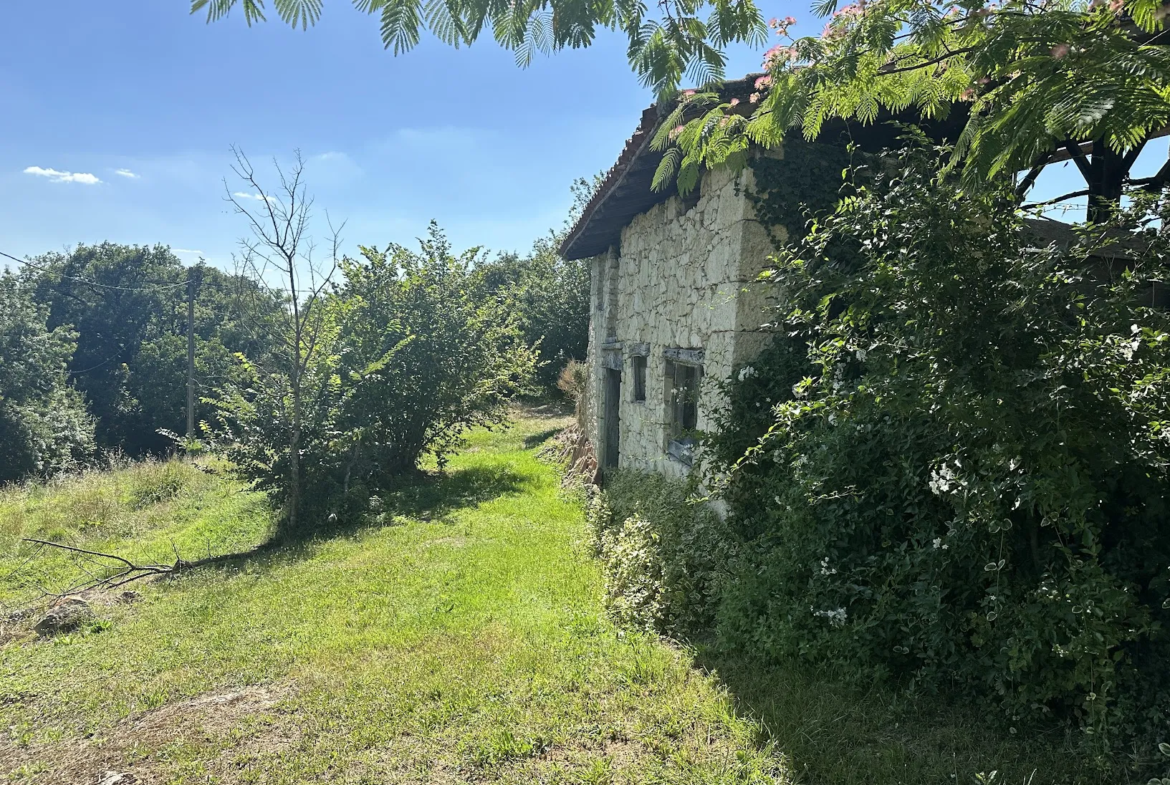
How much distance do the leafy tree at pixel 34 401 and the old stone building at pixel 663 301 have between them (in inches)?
889

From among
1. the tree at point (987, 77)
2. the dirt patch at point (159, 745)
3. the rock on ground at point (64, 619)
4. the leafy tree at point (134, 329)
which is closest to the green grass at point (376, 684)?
the dirt patch at point (159, 745)

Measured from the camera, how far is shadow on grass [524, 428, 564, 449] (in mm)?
14589

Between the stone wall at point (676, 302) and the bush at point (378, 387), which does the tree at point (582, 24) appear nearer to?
the stone wall at point (676, 302)

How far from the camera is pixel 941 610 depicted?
9.25 ft

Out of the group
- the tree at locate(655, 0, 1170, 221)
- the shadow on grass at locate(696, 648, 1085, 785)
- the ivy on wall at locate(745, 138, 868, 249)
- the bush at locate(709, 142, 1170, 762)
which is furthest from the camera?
the ivy on wall at locate(745, 138, 868, 249)

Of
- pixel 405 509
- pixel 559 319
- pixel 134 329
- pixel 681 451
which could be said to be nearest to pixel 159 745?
pixel 681 451

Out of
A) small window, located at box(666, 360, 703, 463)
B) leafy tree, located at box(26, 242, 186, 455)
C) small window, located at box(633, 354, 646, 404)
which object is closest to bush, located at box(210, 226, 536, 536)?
small window, located at box(633, 354, 646, 404)

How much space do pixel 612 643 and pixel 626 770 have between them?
4.09 ft

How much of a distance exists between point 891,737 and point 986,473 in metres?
1.20

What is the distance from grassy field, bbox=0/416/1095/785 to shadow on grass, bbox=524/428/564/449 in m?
7.89

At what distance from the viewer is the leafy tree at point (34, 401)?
71.3ft

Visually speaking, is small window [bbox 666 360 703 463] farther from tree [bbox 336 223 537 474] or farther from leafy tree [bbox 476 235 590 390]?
leafy tree [bbox 476 235 590 390]

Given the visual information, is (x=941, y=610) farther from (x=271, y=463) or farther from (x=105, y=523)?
(x=105, y=523)

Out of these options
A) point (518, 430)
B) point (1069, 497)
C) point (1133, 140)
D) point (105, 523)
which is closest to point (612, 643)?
point (1069, 497)
